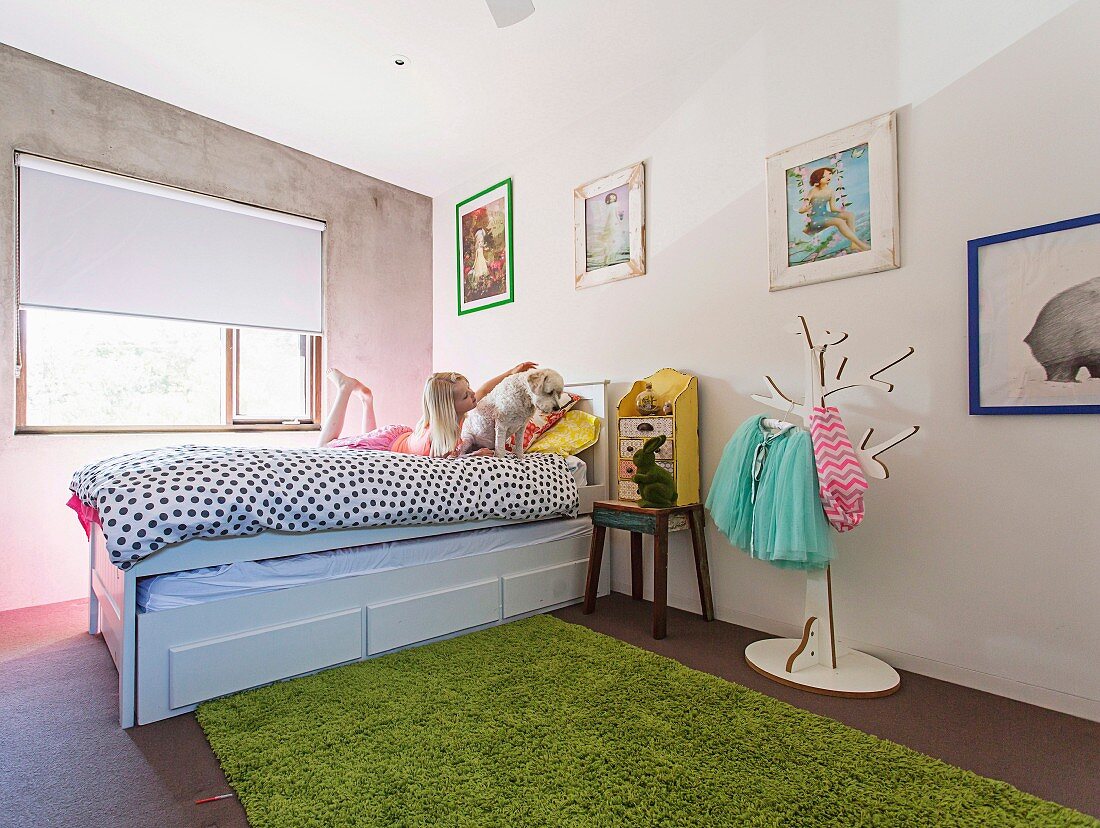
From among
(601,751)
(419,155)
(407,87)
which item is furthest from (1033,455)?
(419,155)

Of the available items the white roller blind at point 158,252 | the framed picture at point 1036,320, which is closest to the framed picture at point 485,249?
the white roller blind at point 158,252

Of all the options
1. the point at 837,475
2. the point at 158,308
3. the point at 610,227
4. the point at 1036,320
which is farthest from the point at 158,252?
the point at 1036,320

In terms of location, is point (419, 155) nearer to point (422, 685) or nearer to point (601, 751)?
point (422, 685)

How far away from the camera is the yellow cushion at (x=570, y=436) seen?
3.29 metres

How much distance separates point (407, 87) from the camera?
3.30 meters

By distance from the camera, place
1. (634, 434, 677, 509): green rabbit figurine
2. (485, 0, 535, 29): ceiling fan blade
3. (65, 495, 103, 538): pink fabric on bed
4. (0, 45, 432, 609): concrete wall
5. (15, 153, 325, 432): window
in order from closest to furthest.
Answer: (485, 0, 535, 29): ceiling fan blade
(65, 495, 103, 538): pink fabric on bed
(634, 434, 677, 509): green rabbit figurine
(0, 45, 432, 609): concrete wall
(15, 153, 325, 432): window

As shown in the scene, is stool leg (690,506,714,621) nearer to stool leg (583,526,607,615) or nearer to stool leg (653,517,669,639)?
stool leg (653,517,669,639)

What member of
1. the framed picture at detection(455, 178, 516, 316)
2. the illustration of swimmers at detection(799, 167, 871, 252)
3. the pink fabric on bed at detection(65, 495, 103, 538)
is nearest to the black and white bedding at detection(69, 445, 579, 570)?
the pink fabric on bed at detection(65, 495, 103, 538)

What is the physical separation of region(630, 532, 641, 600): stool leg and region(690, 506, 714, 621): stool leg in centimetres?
32

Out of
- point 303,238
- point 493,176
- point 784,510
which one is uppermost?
point 493,176

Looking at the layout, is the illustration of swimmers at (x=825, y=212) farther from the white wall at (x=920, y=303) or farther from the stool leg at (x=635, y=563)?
the stool leg at (x=635, y=563)

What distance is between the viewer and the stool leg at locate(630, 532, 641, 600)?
3057 millimetres

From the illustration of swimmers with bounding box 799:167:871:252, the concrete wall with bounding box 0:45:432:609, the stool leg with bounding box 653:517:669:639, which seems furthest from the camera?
the concrete wall with bounding box 0:45:432:609

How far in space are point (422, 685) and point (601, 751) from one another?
71 cm
